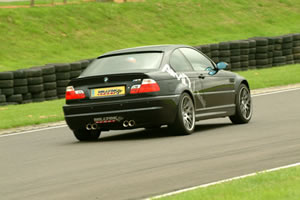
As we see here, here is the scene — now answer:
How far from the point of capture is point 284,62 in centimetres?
3027

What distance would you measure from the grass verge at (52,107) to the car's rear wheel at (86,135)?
3.42 metres

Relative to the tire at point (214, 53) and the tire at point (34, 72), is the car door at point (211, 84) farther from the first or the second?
the tire at point (214, 53)

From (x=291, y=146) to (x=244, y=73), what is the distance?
17913 millimetres

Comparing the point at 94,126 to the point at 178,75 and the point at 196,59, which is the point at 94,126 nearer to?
the point at 178,75

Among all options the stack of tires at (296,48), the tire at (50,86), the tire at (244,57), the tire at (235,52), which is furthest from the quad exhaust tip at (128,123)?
the stack of tires at (296,48)

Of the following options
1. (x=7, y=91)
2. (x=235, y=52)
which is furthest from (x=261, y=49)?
(x=7, y=91)

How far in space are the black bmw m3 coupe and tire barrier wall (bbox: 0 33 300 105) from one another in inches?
354

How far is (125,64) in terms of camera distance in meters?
12.6

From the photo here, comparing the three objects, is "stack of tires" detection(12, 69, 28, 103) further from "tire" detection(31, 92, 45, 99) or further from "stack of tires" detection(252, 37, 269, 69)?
"stack of tires" detection(252, 37, 269, 69)

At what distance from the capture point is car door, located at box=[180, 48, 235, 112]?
13120 mm

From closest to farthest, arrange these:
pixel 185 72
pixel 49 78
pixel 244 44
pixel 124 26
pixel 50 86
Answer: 1. pixel 185 72
2. pixel 49 78
3. pixel 50 86
4. pixel 244 44
5. pixel 124 26

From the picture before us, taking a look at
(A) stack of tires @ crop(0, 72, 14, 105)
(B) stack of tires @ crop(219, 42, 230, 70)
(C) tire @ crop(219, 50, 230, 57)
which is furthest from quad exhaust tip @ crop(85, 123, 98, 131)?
(C) tire @ crop(219, 50, 230, 57)

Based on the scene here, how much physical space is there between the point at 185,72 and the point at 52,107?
25.4 feet

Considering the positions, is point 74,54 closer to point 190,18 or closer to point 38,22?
point 38,22
